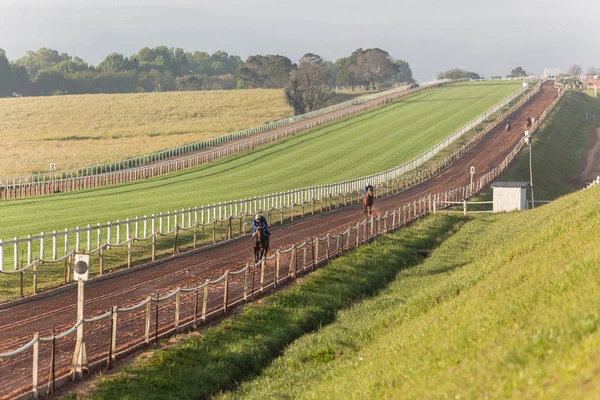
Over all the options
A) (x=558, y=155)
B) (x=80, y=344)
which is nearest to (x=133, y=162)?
(x=558, y=155)

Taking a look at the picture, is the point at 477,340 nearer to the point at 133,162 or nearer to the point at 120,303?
the point at 120,303

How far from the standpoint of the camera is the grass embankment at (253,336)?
16391mm

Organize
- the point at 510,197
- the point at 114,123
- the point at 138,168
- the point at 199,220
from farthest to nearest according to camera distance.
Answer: the point at 114,123, the point at 138,168, the point at 510,197, the point at 199,220

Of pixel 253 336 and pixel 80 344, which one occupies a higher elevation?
pixel 80 344

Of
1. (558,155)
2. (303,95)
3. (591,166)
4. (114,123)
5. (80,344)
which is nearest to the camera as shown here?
(80,344)

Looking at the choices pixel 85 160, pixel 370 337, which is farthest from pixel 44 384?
pixel 85 160

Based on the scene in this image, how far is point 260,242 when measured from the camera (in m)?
27.3

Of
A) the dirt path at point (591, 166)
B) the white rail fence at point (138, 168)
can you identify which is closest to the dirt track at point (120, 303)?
the white rail fence at point (138, 168)

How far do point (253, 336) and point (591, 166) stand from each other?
63011mm

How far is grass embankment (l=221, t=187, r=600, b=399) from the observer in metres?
10.1

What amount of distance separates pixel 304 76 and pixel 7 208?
9817 cm

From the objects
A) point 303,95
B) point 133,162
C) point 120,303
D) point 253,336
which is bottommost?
point 253,336

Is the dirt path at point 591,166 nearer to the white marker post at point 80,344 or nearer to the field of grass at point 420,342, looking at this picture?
the field of grass at point 420,342

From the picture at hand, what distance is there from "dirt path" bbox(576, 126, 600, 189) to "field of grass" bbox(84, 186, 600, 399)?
44.1 m
